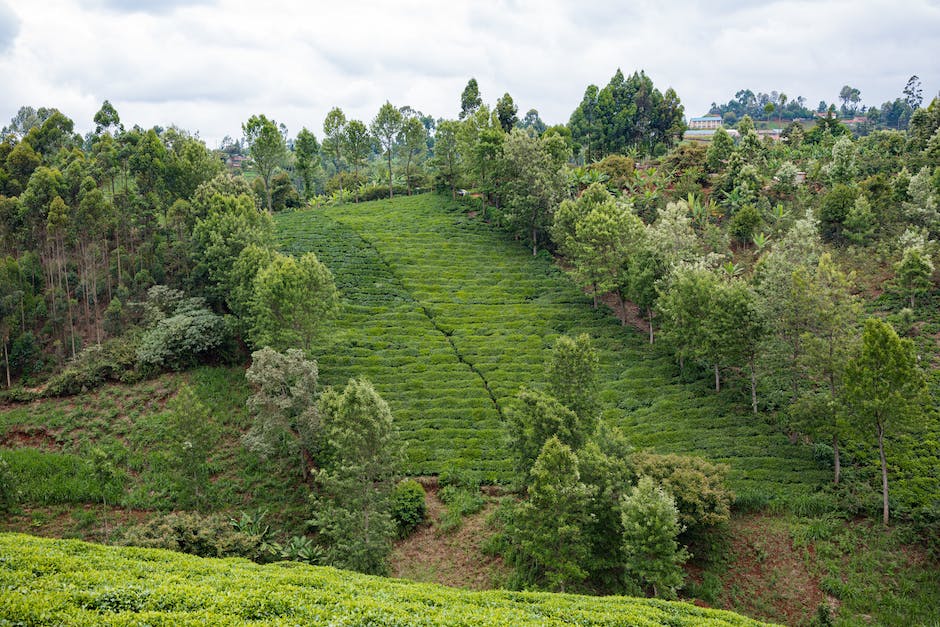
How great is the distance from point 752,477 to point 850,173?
146 ft

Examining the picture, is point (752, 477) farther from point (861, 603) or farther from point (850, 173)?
point (850, 173)

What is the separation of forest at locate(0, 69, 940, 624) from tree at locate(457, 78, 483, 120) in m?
16.0

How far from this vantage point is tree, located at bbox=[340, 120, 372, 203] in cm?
8369

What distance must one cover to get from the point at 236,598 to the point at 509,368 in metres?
29.3

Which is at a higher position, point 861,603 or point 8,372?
point 8,372

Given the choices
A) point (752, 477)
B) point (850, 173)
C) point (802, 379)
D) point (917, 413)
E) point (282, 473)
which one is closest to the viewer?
point (917, 413)

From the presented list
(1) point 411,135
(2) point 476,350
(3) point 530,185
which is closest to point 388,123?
(1) point 411,135

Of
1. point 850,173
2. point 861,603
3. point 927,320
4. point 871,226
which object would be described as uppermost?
point 850,173

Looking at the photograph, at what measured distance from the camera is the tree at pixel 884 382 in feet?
94.0

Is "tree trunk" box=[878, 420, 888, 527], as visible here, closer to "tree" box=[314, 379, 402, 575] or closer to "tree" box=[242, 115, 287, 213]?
"tree" box=[314, 379, 402, 575]

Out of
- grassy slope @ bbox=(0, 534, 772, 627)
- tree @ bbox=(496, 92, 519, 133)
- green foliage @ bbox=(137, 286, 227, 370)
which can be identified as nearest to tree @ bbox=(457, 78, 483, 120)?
tree @ bbox=(496, 92, 519, 133)

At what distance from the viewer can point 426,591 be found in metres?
22.3

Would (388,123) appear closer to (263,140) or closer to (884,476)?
(263,140)

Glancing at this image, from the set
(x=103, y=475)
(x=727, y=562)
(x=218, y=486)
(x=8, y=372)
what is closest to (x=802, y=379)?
(x=727, y=562)
